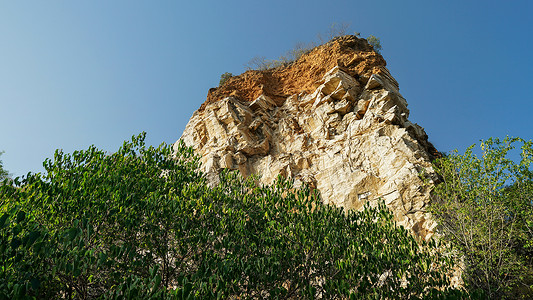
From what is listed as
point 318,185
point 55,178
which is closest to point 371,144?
point 318,185

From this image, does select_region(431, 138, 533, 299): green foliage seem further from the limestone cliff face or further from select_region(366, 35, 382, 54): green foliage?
select_region(366, 35, 382, 54): green foliage

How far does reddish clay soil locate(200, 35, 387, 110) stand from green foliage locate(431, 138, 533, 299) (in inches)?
589

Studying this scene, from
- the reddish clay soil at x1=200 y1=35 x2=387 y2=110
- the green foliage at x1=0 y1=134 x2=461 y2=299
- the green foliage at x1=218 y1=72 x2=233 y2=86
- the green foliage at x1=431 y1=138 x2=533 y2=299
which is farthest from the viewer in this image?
the green foliage at x1=218 y1=72 x2=233 y2=86

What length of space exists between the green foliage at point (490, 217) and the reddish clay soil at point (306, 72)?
15.0 meters

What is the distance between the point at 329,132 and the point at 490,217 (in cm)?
1273

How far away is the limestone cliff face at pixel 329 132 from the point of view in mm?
18500

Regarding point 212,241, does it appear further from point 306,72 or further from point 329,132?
point 306,72

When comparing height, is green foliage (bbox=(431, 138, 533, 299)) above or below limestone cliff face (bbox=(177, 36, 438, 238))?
below

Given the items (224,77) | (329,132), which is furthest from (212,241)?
(224,77)

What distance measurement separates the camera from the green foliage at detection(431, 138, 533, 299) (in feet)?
41.4

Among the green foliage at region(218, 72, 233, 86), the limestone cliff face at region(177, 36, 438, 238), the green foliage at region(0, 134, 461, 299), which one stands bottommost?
the green foliage at region(0, 134, 461, 299)

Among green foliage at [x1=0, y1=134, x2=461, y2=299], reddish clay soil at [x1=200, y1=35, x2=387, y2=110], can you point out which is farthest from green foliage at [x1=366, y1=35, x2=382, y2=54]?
green foliage at [x1=0, y1=134, x2=461, y2=299]

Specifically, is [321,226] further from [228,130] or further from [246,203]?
[228,130]

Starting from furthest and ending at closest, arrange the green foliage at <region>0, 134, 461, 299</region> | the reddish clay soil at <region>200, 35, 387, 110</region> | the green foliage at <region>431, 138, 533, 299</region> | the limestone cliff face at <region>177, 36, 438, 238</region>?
the reddish clay soil at <region>200, 35, 387, 110</region> → the limestone cliff face at <region>177, 36, 438, 238</region> → the green foliage at <region>431, 138, 533, 299</region> → the green foliage at <region>0, 134, 461, 299</region>
